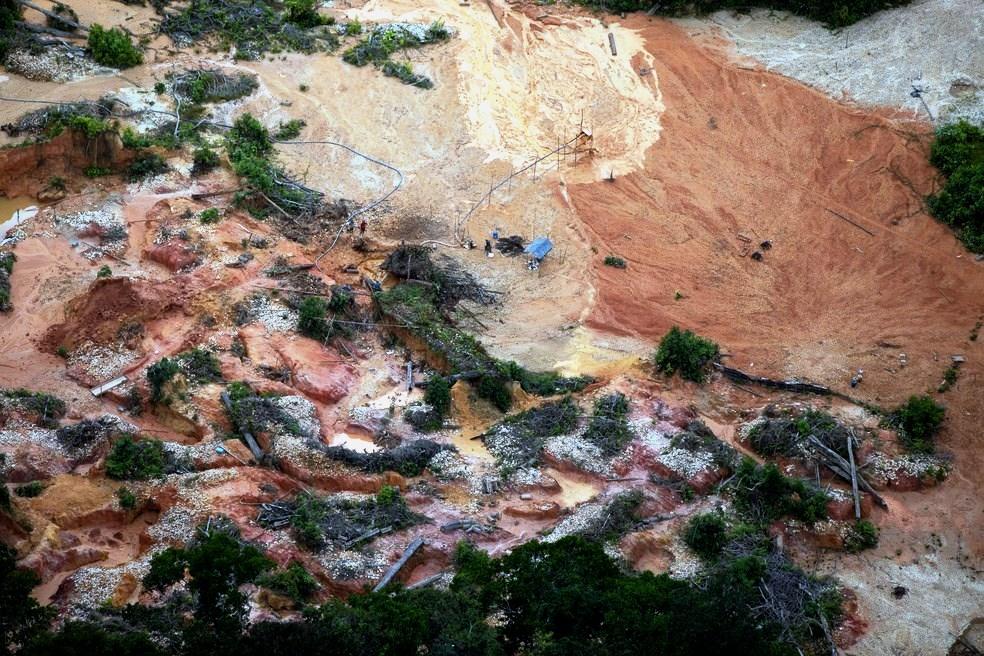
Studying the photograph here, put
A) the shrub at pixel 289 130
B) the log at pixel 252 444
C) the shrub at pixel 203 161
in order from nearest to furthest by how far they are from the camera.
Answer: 1. the log at pixel 252 444
2. the shrub at pixel 203 161
3. the shrub at pixel 289 130

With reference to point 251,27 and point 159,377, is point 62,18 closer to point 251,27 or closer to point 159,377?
point 251,27

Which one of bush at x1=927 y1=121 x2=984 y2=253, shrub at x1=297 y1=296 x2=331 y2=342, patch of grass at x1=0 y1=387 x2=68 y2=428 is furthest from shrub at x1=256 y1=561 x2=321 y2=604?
bush at x1=927 y1=121 x2=984 y2=253

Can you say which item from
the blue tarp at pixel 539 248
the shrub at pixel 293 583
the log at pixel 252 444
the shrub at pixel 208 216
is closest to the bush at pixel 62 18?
the shrub at pixel 208 216

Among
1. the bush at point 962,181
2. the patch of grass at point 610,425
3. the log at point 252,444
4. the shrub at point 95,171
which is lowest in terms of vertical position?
the log at point 252,444

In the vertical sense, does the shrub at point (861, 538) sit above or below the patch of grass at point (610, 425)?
below

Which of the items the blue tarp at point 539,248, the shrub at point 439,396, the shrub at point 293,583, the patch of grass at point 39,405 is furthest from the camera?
the blue tarp at point 539,248

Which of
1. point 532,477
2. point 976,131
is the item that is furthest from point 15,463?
point 976,131

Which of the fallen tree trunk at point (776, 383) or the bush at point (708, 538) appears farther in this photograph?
the fallen tree trunk at point (776, 383)

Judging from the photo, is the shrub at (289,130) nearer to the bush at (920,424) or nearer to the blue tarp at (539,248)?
the blue tarp at (539,248)
